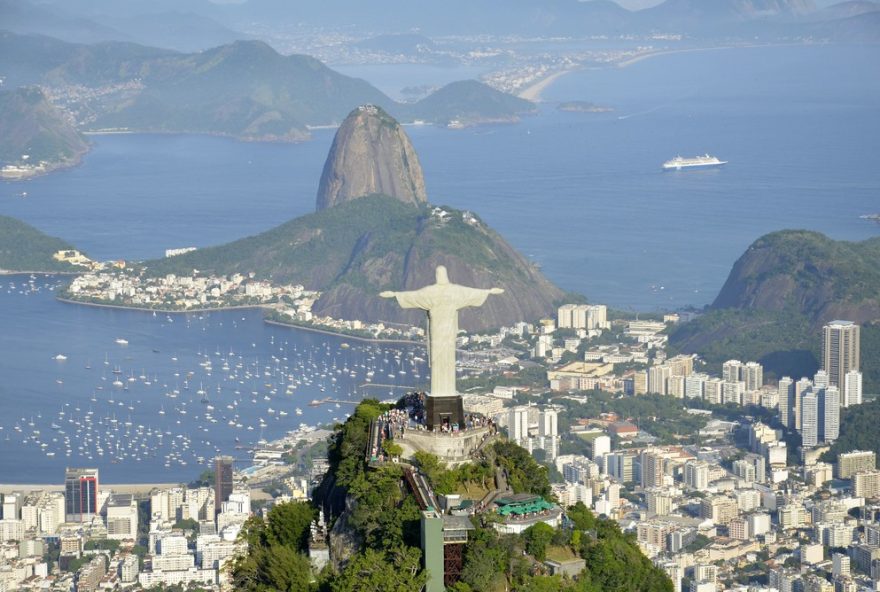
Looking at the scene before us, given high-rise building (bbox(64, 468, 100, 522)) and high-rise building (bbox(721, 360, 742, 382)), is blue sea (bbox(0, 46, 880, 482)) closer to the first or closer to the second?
high-rise building (bbox(64, 468, 100, 522))

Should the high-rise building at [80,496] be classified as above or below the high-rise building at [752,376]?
below

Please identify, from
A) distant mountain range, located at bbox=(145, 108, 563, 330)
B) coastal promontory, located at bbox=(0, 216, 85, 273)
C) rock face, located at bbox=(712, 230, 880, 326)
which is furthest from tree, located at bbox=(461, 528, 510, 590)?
coastal promontory, located at bbox=(0, 216, 85, 273)

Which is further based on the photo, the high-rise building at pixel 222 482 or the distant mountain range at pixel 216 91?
the distant mountain range at pixel 216 91

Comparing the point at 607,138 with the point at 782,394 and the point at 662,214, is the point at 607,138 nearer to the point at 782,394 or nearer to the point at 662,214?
the point at 662,214

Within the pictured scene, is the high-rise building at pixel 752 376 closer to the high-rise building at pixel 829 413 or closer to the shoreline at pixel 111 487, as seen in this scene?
the high-rise building at pixel 829 413

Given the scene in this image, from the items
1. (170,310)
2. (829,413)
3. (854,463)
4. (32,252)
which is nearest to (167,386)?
(170,310)

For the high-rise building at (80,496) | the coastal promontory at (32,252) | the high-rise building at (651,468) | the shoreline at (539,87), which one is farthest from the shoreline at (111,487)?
the shoreline at (539,87)

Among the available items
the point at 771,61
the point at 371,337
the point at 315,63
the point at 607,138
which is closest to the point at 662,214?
the point at 371,337
